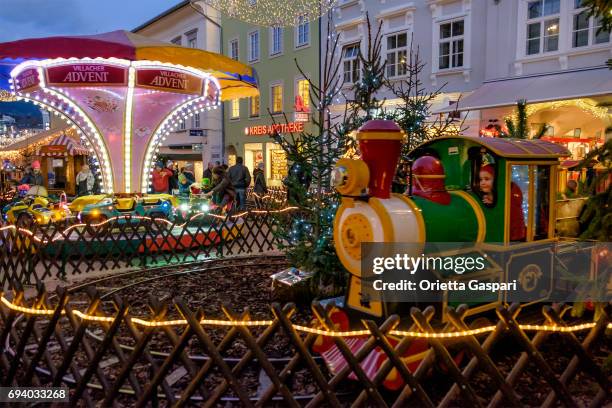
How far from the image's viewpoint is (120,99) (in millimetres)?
11414

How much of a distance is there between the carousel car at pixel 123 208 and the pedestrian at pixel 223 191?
6.98 feet

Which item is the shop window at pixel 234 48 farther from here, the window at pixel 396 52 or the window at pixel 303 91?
the window at pixel 396 52

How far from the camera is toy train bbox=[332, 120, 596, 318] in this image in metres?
4.22

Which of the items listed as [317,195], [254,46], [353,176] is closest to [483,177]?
[353,176]

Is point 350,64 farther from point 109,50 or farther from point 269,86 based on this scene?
point 109,50

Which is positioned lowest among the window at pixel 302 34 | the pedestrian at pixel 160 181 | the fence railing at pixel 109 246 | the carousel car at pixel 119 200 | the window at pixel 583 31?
the fence railing at pixel 109 246

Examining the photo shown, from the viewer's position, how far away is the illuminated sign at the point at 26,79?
32.9 ft

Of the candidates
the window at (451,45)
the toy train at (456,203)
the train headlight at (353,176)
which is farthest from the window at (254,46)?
the train headlight at (353,176)

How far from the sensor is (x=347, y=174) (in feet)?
13.9

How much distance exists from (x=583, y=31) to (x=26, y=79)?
1410 cm

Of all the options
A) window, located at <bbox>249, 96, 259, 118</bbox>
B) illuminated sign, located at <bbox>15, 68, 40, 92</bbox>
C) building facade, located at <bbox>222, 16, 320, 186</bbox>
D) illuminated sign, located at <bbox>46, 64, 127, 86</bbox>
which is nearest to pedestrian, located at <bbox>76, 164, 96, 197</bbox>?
illuminated sign, located at <bbox>15, 68, 40, 92</bbox>

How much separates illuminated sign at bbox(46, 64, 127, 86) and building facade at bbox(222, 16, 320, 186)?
11.1 m

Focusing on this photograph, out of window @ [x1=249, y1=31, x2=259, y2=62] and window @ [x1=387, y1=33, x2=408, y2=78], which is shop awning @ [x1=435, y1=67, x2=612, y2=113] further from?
window @ [x1=249, y1=31, x2=259, y2=62]

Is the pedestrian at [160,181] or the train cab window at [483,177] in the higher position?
the train cab window at [483,177]
